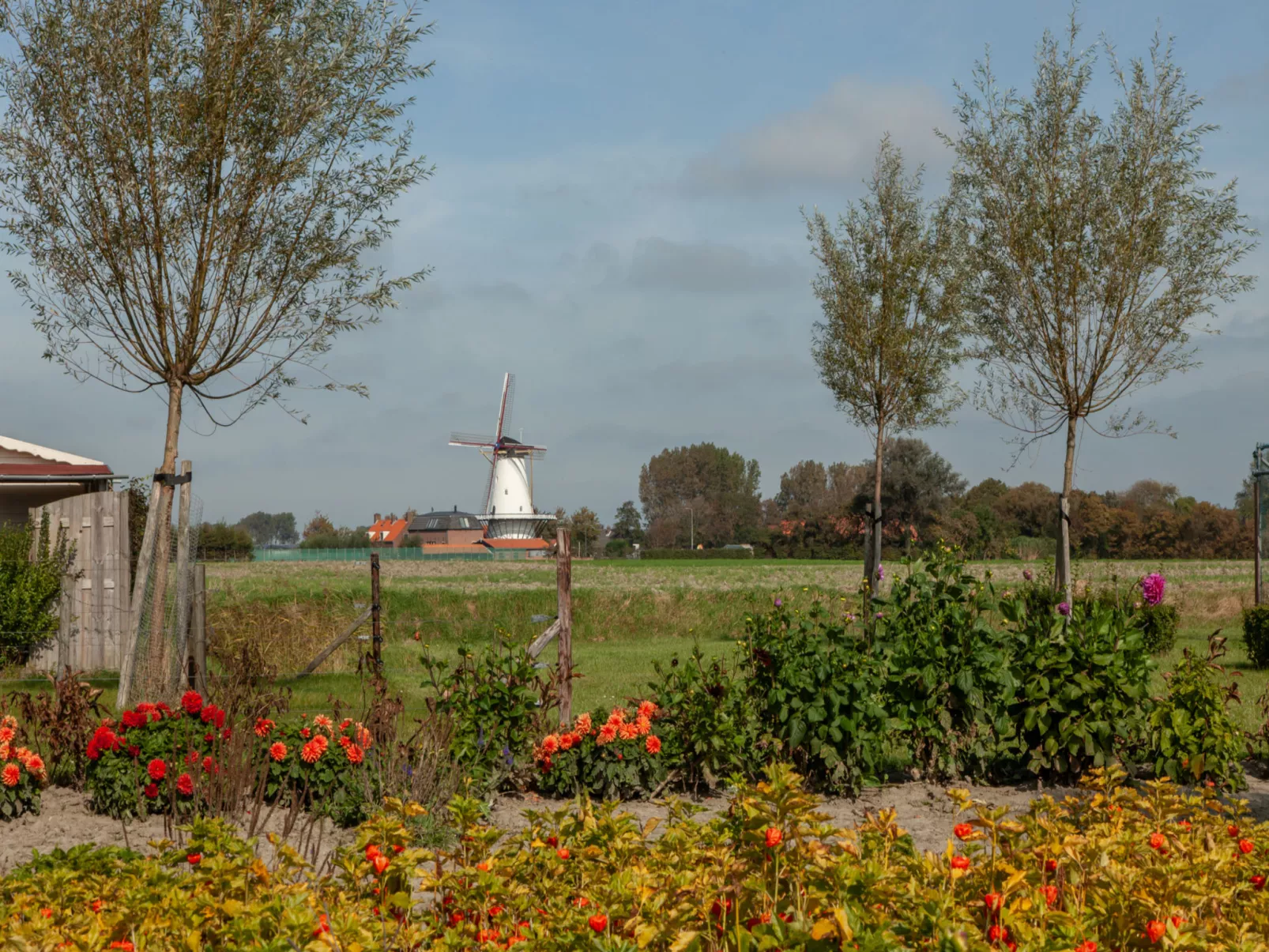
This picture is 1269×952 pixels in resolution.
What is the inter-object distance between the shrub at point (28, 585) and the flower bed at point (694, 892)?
10492 millimetres

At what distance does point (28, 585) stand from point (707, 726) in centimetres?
968

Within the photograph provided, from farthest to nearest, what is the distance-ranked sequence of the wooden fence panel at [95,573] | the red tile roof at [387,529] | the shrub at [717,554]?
the red tile roof at [387,529] < the shrub at [717,554] < the wooden fence panel at [95,573]

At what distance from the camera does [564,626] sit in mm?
7465

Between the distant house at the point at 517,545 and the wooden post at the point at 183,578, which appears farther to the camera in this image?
the distant house at the point at 517,545

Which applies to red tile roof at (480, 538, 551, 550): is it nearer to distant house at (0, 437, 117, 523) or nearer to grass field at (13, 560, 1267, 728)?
grass field at (13, 560, 1267, 728)

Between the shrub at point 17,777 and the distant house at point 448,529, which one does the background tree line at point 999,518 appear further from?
the shrub at point 17,777

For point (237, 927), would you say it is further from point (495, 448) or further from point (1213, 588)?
point (495, 448)

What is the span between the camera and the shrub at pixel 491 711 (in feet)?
20.5

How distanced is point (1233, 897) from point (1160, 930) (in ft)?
2.79

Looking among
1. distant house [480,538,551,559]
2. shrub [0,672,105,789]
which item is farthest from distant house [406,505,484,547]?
shrub [0,672,105,789]

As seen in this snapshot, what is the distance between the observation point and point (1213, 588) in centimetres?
2322

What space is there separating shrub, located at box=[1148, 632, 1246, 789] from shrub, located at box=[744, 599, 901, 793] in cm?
158

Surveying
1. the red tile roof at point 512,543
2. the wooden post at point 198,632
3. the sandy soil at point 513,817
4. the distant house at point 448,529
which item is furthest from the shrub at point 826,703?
the distant house at point 448,529

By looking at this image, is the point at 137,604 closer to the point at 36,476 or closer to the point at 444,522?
the point at 36,476
